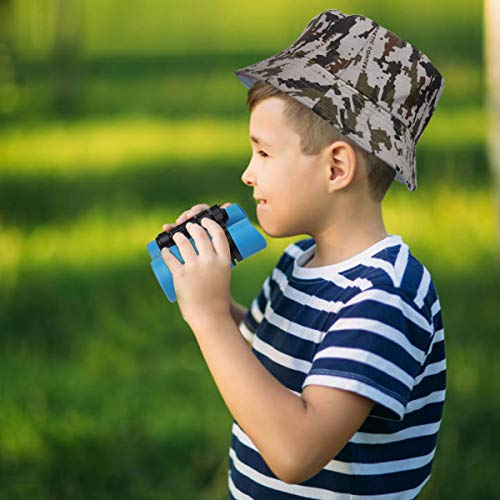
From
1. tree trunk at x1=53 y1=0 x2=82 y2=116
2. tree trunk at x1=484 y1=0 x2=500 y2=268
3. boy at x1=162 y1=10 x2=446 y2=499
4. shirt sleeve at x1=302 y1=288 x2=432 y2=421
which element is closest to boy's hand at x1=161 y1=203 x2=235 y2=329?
boy at x1=162 y1=10 x2=446 y2=499

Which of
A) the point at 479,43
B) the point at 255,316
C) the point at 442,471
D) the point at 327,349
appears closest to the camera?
the point at 327,349

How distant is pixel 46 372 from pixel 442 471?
5.53ft

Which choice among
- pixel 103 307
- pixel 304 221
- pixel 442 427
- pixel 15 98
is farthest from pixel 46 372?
pixel 15 98

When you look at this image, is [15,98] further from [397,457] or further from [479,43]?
[397,457]

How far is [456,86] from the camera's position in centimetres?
674

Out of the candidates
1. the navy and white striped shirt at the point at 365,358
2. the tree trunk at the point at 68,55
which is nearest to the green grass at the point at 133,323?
the tree trunk at the point at 68,55

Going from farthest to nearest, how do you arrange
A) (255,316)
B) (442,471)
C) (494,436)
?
(494,436) → (442,471) → (255,316)

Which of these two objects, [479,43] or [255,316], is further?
[479,43]

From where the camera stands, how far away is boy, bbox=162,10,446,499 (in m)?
1.70

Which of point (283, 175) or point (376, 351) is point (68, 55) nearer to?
point (283, 175)

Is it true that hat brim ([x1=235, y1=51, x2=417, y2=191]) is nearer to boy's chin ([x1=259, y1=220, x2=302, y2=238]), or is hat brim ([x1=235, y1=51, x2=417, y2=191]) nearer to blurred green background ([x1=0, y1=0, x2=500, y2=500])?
boy's chin ([x1=259, y1=220, x2=302, y2=238])

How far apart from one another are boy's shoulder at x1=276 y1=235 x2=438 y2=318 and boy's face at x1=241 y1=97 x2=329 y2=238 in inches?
4.9

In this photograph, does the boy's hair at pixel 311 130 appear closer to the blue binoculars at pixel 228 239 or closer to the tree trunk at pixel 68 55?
the blue binoculars at pixel 228 239

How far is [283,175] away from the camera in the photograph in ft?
6.19
